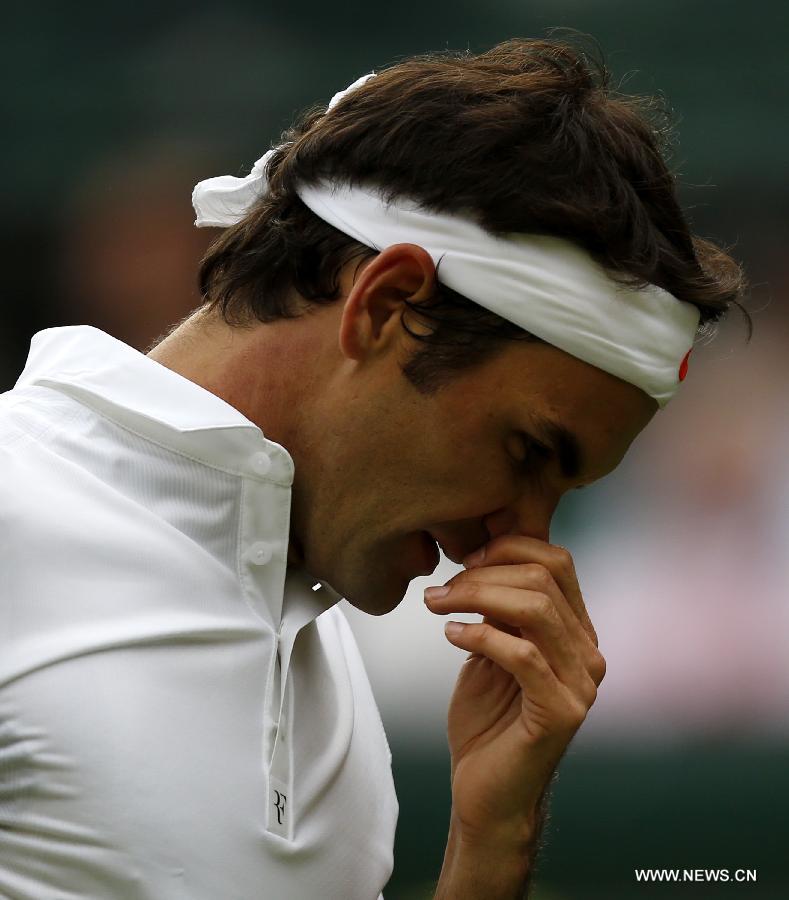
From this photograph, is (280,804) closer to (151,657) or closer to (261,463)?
(151,657)

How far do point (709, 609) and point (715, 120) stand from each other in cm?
201

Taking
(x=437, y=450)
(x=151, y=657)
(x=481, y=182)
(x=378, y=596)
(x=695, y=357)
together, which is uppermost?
(x=481, y=182)

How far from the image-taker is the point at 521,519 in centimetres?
232

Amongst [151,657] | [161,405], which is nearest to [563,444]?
[161,405]

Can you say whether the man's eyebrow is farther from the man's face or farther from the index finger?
the index finger

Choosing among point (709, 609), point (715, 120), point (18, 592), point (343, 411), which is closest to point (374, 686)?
point (709, 609)

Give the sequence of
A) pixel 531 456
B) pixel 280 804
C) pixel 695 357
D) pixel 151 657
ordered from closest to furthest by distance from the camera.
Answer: pixel 151 657 → pixel 280 804 → pixel 531 456 → pixel 695 357

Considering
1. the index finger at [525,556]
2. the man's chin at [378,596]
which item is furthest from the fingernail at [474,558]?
the man's chin at [378,596]

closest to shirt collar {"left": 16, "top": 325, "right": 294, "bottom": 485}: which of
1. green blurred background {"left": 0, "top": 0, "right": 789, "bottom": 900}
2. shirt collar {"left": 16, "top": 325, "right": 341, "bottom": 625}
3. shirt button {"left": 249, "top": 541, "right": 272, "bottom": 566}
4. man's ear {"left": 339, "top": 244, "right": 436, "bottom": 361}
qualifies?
shirt collar {"left": 16, "top": 325, "right": 341, "bottom": 625}

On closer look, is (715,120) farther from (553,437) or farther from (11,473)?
(11,473)

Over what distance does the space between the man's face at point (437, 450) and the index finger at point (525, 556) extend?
0.07 meters

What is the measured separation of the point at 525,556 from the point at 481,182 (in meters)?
0.62

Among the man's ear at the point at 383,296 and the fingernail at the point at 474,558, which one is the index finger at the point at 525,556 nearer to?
the fingernail at the point at 474,558

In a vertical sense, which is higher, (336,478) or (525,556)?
(336,478)
